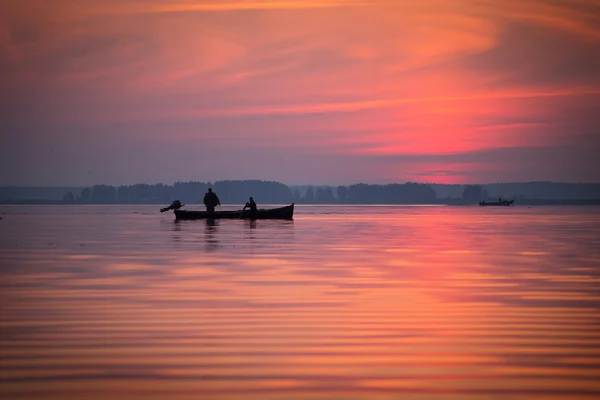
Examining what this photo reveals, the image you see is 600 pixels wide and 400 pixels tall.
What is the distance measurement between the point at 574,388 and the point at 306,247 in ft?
89.1

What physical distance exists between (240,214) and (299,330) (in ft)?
189

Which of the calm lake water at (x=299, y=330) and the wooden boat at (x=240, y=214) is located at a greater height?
the wooden boat at (x=240, y=214)

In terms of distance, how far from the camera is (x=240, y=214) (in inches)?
2798

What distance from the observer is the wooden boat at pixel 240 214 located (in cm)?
6931

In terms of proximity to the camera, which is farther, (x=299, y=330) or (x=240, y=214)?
(x=240, y=214)

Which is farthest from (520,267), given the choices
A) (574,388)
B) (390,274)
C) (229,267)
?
(574,388)

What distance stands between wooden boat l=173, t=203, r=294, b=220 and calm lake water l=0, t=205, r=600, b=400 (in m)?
42.0

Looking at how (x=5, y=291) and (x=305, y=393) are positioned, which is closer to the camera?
(x=305, y=393)

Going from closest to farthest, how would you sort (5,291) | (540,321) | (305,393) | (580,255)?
1. (305,393)
2. (540,321)
3. (5,291)
4. (580,255)

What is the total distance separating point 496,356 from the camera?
1162cm

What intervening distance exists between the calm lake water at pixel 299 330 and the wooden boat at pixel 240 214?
138ft

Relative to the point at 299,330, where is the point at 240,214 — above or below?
above

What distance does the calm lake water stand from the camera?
991 centimetres

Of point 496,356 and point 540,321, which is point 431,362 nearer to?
point 496,356
